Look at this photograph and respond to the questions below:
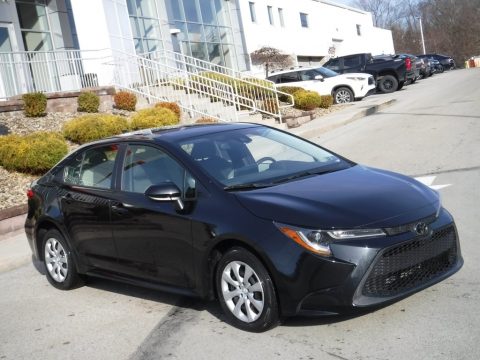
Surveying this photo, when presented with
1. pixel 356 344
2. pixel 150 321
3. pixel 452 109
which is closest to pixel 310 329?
pixel 356 344

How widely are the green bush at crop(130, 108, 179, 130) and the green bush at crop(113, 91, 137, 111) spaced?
6.42 ft

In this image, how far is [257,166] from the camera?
17.9ft

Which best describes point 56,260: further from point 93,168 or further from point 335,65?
point 335,65

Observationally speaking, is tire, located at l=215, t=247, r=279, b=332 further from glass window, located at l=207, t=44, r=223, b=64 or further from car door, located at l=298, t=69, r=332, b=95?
glass window, located at l=207, t=44, r=223, b=64

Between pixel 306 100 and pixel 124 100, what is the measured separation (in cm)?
692

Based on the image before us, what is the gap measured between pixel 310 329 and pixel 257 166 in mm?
1480

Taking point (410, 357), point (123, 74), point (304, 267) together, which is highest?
point (123, 74)

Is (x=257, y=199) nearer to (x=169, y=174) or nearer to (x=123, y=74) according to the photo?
(x=169, y=174)

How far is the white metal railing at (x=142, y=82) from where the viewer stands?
60.5 feet

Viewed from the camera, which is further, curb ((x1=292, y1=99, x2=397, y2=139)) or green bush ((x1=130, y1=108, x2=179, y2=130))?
curb ((x1=292, y1=99, x2=397, y2=139))

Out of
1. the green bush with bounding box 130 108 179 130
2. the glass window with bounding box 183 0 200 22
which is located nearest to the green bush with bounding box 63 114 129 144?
the green bush with bounding box 130 108 179 130

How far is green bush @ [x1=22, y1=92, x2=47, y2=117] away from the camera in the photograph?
15430 mm

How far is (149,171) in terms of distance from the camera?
5.52 meters

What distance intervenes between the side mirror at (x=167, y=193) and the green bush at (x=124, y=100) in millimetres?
13332
